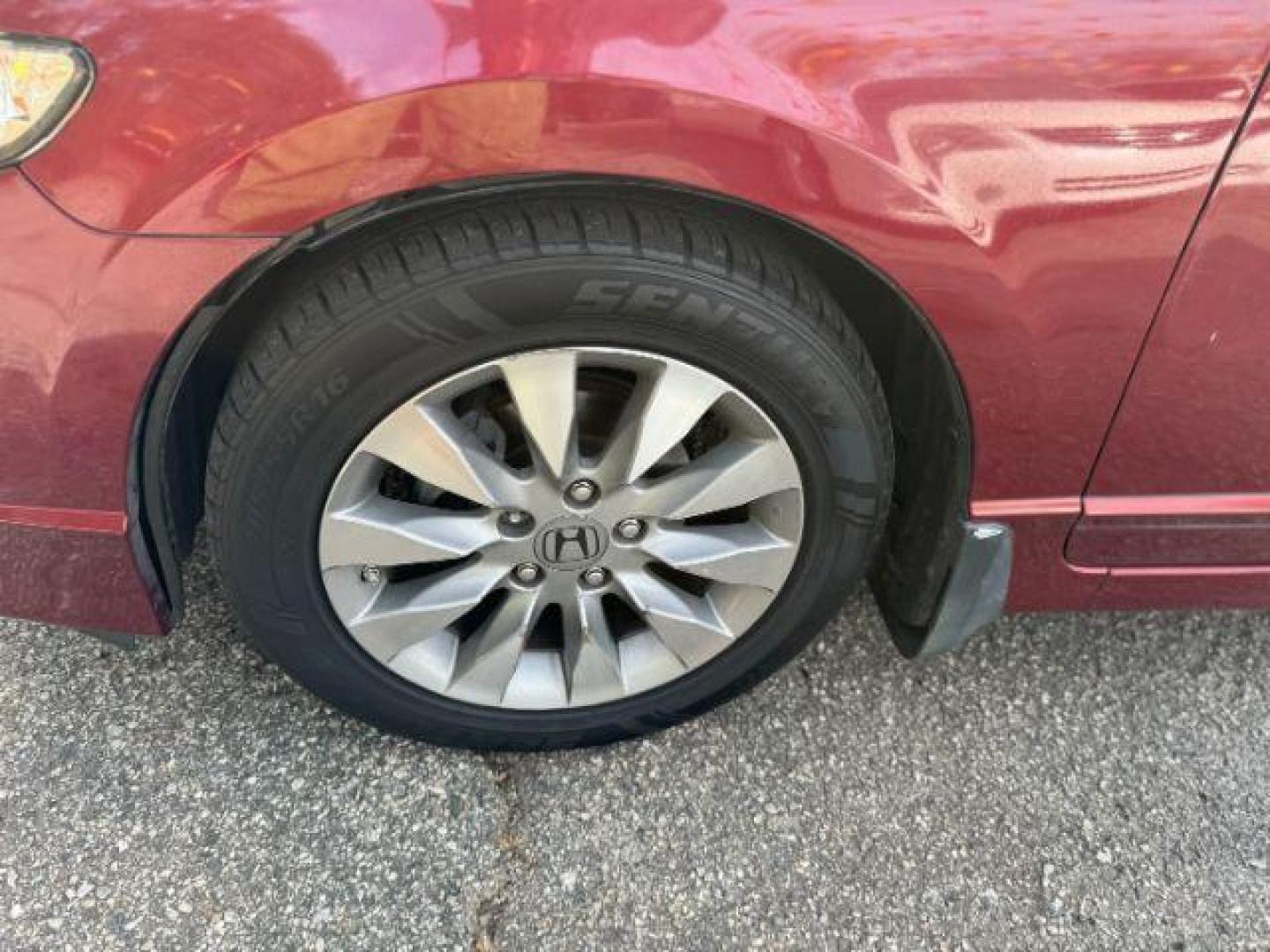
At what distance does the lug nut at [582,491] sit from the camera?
1610 millimetres

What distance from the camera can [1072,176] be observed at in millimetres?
1365

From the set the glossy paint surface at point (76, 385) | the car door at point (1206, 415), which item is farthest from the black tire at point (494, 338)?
the car door at point (1206, 415)

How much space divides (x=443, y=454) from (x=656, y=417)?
0.30 metres

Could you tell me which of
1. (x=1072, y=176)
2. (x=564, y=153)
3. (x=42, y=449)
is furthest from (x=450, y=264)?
(x=1072, y=176)

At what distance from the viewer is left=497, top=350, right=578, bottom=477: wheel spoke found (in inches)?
57.9

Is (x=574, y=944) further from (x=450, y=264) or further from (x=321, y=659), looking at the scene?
(x=450, y=264)

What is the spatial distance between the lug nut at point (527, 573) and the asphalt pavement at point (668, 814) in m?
0.40

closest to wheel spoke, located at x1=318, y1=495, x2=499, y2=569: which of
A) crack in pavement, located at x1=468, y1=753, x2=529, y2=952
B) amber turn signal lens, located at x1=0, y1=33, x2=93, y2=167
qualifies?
crack in pavement, located at x1=468, y1=753, x2=529, y2=952

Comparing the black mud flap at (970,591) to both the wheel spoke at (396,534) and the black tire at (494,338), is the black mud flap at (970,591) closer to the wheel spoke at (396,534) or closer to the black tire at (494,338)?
the black tire at (494,338)

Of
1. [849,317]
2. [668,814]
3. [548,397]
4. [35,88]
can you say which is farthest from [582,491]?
[35,88]

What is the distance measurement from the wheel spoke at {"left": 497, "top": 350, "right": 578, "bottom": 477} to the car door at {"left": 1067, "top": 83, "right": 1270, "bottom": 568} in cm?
79

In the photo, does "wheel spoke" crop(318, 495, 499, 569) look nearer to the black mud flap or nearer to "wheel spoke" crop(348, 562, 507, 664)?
"wheel spoke" crop(348, 562, 507, 664)

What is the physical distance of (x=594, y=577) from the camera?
1.75 m

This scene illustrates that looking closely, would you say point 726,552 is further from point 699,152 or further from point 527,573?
point 699,152
